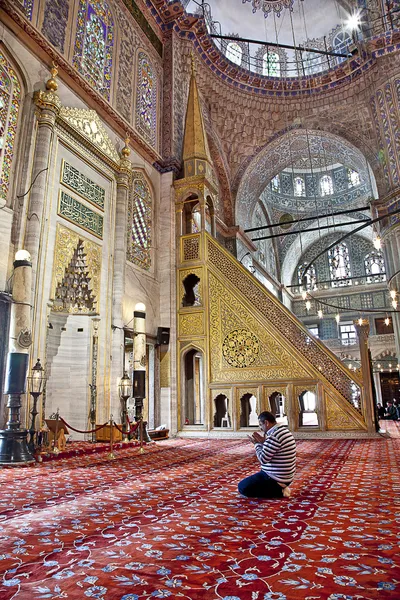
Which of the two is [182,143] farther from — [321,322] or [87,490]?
[321,322]

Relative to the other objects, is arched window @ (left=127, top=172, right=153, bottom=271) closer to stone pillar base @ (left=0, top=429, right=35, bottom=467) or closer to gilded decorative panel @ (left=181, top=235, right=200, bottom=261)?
gilded decorative panel @ (left=181, top=235, right=200, bottom=261)

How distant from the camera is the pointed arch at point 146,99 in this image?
8.54 metres

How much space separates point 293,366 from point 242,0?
38.1ft

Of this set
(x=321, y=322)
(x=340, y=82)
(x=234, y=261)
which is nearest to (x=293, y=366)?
(x=234, y=261)

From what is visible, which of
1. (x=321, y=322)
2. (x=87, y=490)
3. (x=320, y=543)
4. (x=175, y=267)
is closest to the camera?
(x=320, y=543)

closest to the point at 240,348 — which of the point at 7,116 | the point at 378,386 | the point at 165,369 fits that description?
the point at 165,369

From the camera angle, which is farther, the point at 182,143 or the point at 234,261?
the point at 182,143

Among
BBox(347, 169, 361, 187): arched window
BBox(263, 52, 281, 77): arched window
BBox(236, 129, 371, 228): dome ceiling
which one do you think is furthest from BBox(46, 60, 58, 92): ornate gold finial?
BBox(347, 169, 361, 187): arched window

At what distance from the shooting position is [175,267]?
28.3 feet

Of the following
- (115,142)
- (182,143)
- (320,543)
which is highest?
(182,143)

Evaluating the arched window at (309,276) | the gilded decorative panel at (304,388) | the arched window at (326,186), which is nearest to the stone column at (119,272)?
the gilded decorative panel at (304,388)

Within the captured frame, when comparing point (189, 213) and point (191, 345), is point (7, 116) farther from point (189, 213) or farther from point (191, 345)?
point (191, 345)

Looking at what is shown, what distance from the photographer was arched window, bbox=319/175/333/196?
18125 millimetres

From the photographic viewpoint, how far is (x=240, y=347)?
306 inches
